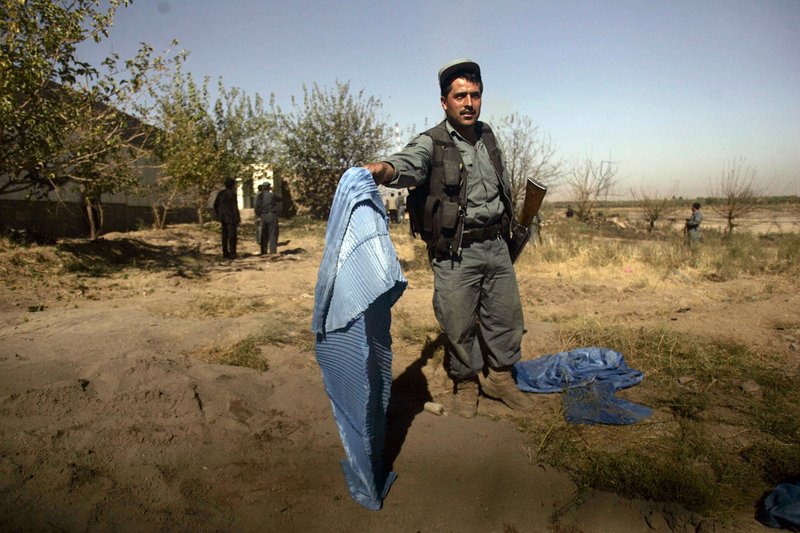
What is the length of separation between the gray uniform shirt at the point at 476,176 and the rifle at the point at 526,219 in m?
0.31

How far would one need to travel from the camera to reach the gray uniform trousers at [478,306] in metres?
2.88

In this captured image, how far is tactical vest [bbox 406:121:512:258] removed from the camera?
9.13ft

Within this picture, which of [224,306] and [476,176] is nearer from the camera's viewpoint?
[476,176]

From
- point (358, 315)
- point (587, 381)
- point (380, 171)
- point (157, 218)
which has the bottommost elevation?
point (587, 381)

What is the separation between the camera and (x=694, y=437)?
2572 millimetres

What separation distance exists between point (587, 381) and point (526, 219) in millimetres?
1139

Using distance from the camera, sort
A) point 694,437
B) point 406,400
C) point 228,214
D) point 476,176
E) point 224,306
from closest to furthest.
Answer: point 694,437, point 476,176, point 406,400, point 224,306, point 228,214

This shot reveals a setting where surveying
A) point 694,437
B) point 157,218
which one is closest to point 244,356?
point 694,437

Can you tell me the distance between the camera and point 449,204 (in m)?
2.79

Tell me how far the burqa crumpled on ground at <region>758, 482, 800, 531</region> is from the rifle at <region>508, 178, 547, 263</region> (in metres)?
1.73

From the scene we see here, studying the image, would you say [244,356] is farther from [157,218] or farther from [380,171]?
[157,218]

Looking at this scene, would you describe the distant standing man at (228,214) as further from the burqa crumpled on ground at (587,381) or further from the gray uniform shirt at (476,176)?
the gray uniform shirt at (476,176)

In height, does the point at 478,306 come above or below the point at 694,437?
above

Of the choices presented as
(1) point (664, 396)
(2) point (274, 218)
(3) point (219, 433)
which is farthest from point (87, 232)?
(1) point (664, 396)
